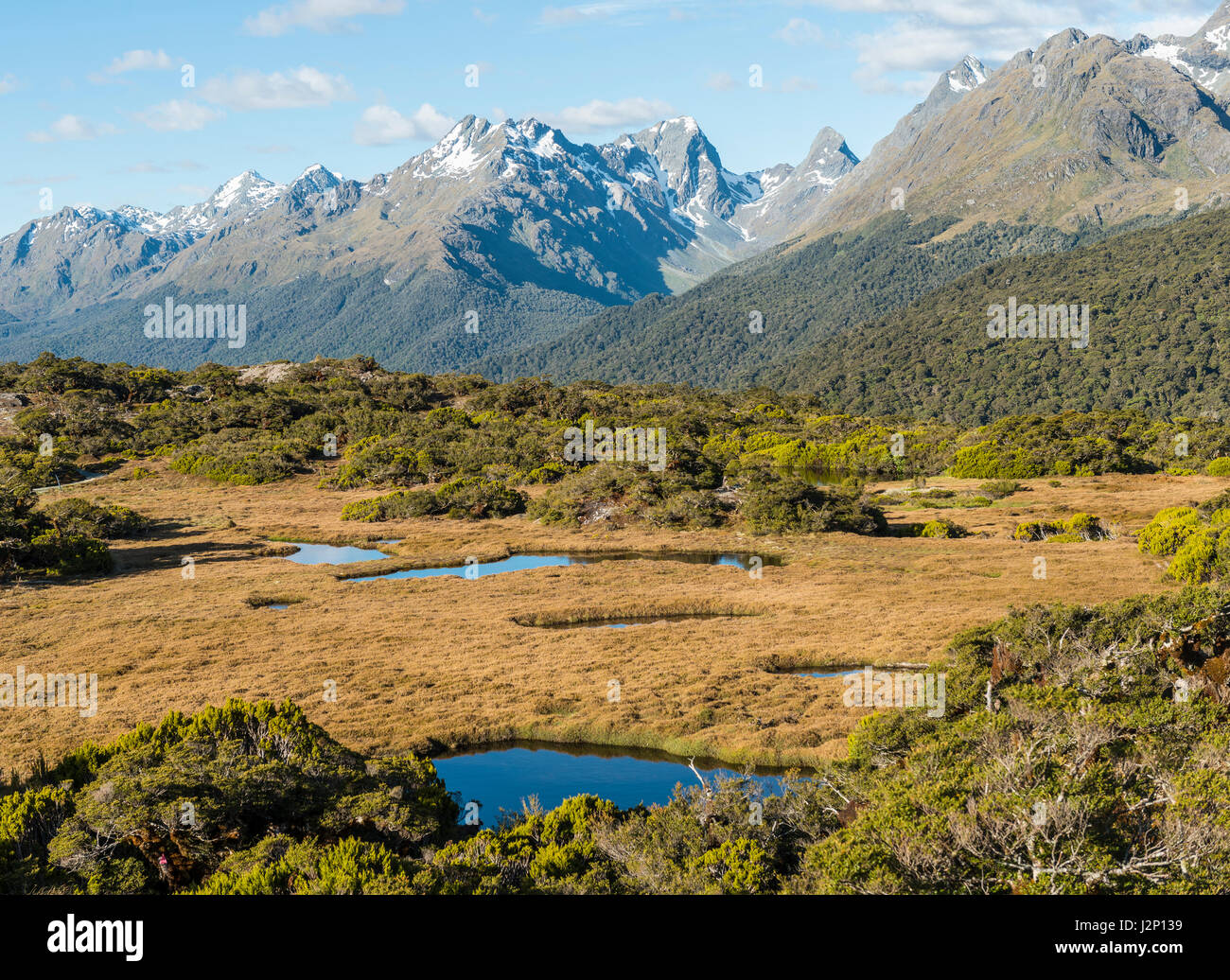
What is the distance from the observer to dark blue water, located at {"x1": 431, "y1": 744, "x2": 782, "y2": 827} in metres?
22.2

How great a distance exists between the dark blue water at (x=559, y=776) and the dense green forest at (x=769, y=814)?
392 centimetres

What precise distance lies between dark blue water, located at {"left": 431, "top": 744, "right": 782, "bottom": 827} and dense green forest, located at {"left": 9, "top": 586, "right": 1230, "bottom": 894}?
3922 millimetres

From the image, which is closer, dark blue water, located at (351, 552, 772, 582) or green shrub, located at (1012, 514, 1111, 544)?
Answer: dark blue water, located at (351, 552, 772, 582)

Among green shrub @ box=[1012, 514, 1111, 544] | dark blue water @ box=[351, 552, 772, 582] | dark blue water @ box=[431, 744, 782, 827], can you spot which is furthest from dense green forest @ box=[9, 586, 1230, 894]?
green shrub @ box=[1012, 514, 1111, 544]

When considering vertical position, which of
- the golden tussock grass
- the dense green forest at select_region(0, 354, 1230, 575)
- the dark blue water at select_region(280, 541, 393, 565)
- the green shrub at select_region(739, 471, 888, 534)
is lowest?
the golden tussock grass

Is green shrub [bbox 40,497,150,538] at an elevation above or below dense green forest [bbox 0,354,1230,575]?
below

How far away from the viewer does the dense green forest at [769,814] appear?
11.9 m

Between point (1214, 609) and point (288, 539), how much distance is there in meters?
52.9

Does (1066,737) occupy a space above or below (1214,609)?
below

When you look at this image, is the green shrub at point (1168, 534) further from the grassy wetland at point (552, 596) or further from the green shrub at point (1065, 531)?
the green shrub at point (1065, 531)

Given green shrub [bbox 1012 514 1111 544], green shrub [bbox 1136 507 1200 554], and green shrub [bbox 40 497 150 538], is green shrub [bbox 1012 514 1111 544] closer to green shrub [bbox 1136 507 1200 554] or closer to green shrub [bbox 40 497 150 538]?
green shrub [bbox 1136 507 1200 554]
